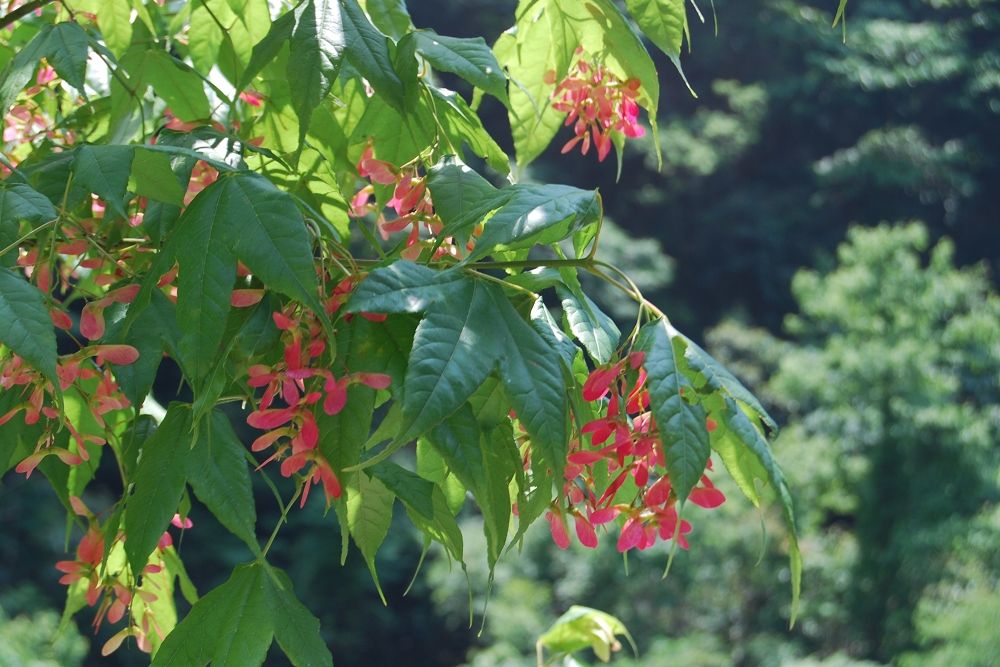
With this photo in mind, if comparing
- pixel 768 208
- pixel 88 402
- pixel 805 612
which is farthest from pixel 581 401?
pixel 768 208

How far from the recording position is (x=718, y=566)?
4.30m

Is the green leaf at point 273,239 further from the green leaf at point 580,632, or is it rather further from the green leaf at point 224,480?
the green leaf at point 580,632

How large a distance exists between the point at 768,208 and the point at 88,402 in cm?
829

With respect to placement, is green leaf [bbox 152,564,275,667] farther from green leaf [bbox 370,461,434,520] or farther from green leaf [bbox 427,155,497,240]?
green leaf [bbox 427,155,497,240]

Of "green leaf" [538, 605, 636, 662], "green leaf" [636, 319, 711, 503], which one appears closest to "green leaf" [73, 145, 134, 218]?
"green leaf" [636, 319, 711, 503]

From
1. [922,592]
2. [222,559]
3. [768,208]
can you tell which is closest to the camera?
[922,592]

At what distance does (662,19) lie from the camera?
1.98 feet

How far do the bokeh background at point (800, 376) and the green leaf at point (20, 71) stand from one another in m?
1.65

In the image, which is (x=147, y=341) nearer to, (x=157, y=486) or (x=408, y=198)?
(x=157, y=486)

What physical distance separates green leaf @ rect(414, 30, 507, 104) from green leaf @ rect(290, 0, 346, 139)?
0.04 m

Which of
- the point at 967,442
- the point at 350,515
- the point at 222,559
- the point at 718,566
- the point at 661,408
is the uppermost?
the point at 661,408

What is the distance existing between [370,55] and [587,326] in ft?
0.53

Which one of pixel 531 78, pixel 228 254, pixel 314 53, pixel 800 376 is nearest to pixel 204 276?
pixel 228 254

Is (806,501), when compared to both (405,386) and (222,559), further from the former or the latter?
(405,386)
